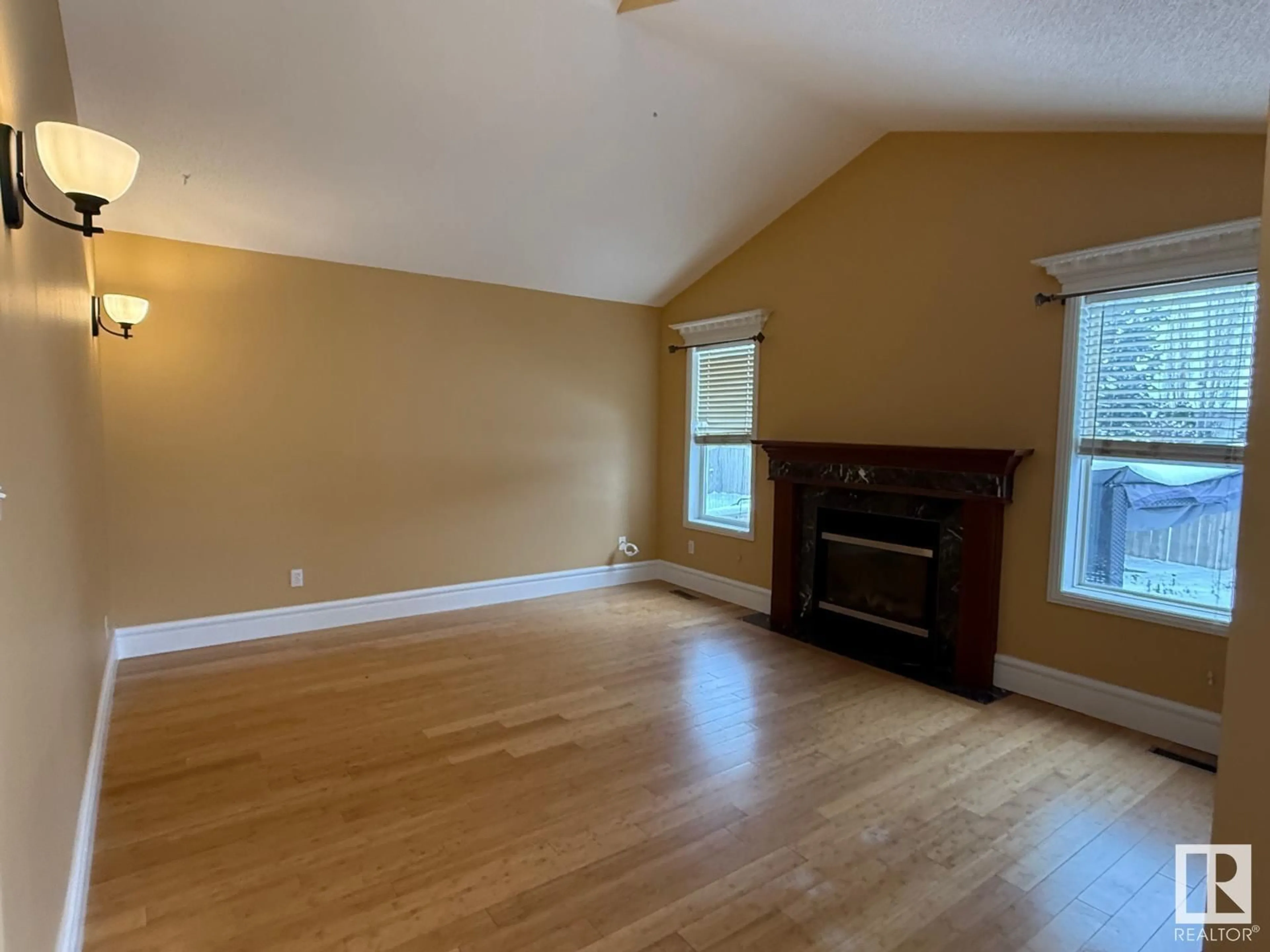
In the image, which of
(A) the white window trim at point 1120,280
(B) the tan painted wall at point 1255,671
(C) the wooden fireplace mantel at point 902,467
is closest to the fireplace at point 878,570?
(C) the wooden fireplace mantel at point 902,467

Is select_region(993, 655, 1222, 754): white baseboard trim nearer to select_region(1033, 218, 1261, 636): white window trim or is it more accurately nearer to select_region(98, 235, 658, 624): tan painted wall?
select_region(1033, 218, 1261, 636): white window trim

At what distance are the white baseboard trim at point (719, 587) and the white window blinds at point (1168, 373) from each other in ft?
7.84

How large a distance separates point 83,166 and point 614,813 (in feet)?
8.34

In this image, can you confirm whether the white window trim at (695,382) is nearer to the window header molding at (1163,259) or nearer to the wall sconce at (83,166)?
the window header molding at (1163,259)

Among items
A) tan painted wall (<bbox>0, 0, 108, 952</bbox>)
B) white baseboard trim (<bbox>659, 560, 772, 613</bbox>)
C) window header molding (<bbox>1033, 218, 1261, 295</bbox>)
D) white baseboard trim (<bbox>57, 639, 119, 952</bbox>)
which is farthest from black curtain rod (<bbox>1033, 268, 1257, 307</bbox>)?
white baseboard trim (<bbox>57, 639, 119, 952</bbox>)

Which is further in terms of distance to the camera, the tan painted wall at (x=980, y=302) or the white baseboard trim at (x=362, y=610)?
the white baseboard trim at (x=362, y=610)

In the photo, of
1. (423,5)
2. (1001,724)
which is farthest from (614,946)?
(423,5)

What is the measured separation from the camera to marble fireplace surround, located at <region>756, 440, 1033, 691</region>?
3611 millimetres

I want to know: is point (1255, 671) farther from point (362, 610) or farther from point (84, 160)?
point (362, 610)

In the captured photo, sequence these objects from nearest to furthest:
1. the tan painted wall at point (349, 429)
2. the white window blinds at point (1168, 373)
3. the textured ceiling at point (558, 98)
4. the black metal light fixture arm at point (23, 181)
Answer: the black metal light fixture arm at point (23, 181), the textured ceiling at point (558, 98), the white window blinds at point (1168, 373), the tan painted wall at point (349, 429)

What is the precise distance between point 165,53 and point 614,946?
3695mm

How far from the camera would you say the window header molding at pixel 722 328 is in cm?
503

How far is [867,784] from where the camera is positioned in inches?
104

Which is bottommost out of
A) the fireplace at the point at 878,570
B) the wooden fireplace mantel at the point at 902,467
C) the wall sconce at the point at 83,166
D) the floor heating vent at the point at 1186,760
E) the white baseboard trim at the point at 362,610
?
the floor heating vent at the point at 1186,760
